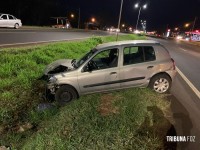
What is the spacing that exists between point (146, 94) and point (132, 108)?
3.75 feet

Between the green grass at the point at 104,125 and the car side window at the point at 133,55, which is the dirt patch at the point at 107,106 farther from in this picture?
the car side window at the point at 133,55

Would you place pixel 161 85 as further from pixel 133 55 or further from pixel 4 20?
pixel 4 20

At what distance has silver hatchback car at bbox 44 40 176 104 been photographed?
662 cm

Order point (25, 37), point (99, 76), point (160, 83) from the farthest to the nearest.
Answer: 1. point (25, 37)
2. point (160, 83)
3. point (99, 76)

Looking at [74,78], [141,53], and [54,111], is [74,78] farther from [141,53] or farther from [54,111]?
[141,53]

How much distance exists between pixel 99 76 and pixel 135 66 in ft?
3.75

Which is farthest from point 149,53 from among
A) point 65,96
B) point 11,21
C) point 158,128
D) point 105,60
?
point 11,21

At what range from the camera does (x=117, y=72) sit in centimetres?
670

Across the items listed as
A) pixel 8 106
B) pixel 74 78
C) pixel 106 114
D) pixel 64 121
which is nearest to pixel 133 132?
pixel 106 114

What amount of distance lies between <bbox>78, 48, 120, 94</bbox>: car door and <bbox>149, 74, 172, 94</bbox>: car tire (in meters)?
1.17

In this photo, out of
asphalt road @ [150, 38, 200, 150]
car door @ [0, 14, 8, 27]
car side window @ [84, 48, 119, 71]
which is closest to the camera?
asphalt road @ [150, 38, 200, 150]

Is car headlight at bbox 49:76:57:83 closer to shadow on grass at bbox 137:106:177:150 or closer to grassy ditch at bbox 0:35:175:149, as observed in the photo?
grassy ditch at bbox 0:35:175:149

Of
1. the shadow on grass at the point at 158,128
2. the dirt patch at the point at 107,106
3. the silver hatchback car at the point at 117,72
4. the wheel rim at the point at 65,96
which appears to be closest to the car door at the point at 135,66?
the silver hatchback car at the point at 117,72

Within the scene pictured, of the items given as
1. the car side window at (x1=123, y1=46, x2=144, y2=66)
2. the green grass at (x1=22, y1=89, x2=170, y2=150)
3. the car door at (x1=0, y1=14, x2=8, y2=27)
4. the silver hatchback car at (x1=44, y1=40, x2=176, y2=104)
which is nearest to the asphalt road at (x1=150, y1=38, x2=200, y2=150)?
the green grass at (x1=22, y1=89, x2=170, y2=150)
